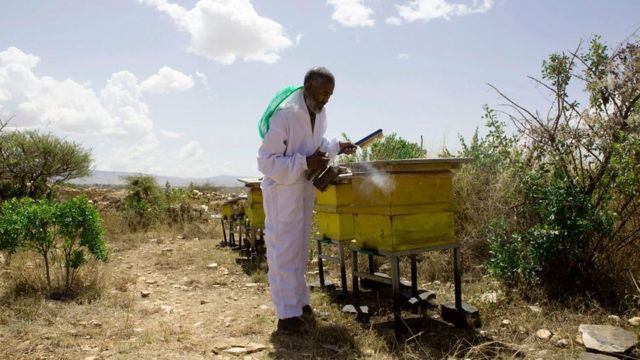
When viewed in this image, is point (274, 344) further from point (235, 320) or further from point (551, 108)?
point (551, 108)

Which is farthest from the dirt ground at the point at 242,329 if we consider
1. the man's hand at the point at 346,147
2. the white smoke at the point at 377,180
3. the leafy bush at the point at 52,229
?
the man's hand at the point at 346,147

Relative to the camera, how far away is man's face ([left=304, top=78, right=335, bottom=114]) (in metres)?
4.02

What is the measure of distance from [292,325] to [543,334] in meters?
2.01

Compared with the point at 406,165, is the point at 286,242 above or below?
below

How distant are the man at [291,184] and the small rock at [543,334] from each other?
6.20 feet

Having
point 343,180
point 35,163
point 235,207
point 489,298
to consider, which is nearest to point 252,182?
point 235,207

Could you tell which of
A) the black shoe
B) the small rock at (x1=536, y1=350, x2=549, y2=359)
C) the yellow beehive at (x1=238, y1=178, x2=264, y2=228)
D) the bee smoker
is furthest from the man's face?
the yellow beehive at (x1=238, y1=178, x2=264, y2=228)

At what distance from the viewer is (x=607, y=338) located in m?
3.57

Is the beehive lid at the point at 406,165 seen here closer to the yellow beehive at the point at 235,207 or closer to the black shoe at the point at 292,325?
the black shoe at the point at 292,325

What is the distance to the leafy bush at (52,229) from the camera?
521cm

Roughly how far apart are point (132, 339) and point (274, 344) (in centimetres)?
118

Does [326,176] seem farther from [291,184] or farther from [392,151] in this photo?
[392,151]

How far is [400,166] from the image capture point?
3.96m

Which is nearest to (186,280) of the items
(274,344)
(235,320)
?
(235,320)
